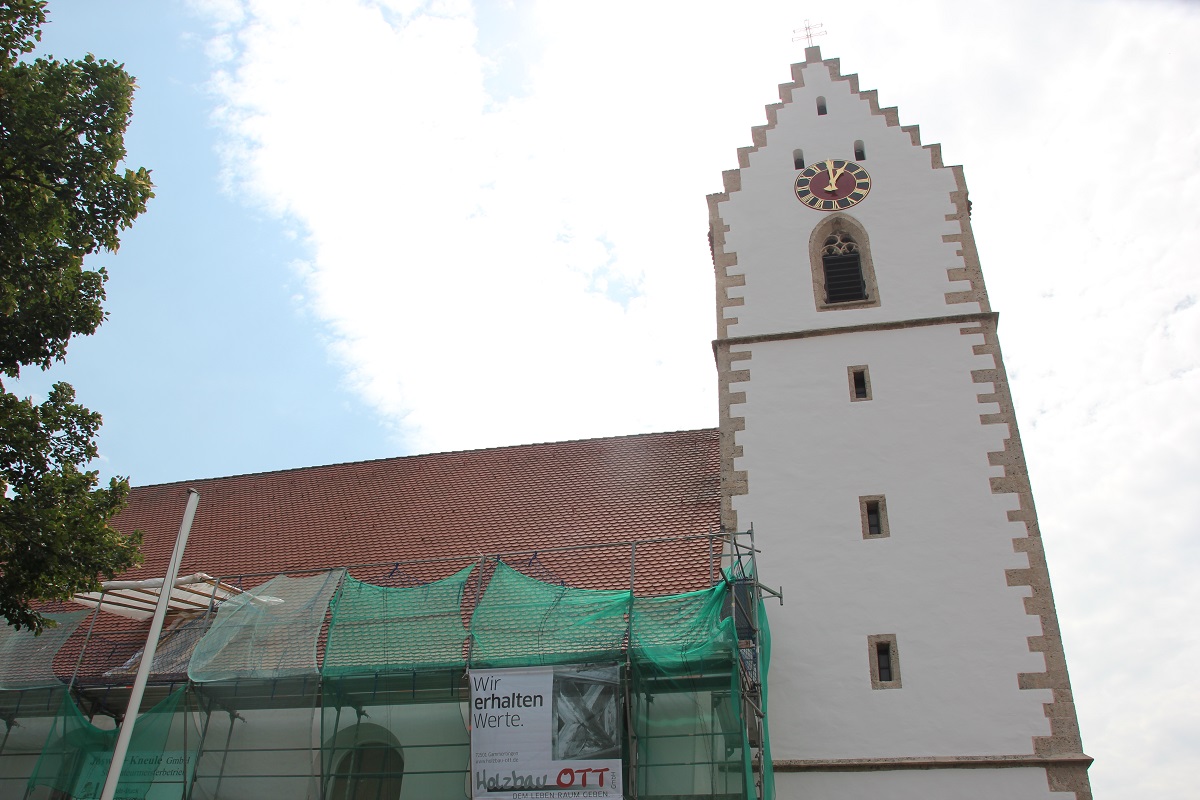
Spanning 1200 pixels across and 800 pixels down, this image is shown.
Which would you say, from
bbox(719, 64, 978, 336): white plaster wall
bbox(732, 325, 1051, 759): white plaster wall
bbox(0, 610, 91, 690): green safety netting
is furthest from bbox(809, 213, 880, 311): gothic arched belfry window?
bbox(0, 610, 91, 690): green safety netting

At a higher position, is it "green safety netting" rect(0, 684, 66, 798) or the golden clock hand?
the golden clock hand

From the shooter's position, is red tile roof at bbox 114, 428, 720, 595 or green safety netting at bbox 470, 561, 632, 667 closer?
green safety netting at bbox 470, 561, 632, 667

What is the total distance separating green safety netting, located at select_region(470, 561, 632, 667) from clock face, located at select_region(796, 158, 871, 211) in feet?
25.1

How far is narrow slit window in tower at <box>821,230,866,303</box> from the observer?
14.9 meters

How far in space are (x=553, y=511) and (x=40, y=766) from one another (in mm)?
7058

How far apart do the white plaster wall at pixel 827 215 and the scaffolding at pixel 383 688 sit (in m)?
3.95

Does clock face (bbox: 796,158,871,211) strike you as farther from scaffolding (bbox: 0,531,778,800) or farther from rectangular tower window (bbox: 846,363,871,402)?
scaffolding (bbox: 0,531,778,800)

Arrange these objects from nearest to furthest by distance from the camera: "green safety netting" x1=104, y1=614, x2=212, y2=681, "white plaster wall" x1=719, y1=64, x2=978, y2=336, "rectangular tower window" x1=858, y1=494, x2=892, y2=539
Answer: "green safety netting" x1=104, y1=614, x2=212, y2=681 < "rectangular tower window" x1=858, y1=494, x2=892, y2=539 < "white plaster wall" x1=719, y1=64, x2=978, y2=336

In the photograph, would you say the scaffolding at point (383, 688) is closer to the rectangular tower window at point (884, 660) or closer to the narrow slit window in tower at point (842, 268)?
the rectangular tower window at point (884, 660)

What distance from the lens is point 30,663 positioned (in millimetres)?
12422

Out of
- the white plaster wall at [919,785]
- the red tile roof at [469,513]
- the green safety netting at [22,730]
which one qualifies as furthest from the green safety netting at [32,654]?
the white plaster wall at [919,785]

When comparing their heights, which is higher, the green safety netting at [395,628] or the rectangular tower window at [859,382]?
the rectangular tower window at [859,382]

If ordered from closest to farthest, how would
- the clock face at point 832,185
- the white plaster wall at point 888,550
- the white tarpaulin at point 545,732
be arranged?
the white tarpaulin at point 545,732 → the white plaster wall at point 888,550 → the clock face at point 832,185

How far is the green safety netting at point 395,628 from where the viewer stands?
11.1 meters
